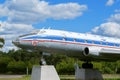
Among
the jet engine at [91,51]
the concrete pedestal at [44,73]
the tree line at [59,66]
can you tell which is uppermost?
the jet engine at [91,51]

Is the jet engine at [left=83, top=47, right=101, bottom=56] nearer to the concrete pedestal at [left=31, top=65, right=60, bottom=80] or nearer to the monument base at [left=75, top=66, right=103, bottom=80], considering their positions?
the monument base at [left=75, top=66, right=103, bottom=80]

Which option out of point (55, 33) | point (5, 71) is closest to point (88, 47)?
point (55, 33)

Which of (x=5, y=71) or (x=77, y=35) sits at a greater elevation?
(x=77, y=35)

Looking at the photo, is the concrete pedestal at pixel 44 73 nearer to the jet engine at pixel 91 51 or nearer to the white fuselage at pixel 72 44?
the white fuselage at pixel 72 44

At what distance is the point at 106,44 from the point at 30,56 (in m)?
59.1

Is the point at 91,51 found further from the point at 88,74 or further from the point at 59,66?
the point at 59,66

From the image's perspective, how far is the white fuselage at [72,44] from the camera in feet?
75.2

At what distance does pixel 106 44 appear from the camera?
2716 cm

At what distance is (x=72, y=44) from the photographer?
2520cm

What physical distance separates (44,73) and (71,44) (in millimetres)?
3753

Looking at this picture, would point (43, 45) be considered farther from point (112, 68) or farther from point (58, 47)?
point (112, 68)

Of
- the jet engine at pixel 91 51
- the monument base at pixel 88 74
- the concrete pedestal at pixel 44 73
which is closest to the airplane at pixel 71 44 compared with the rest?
the jet engine at pixel 91 51

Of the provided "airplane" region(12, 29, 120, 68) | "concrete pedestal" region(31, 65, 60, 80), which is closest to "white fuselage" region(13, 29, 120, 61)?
"airplane" region(12, 29, 120, 68)

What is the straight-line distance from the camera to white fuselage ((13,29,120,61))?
22922 mm
